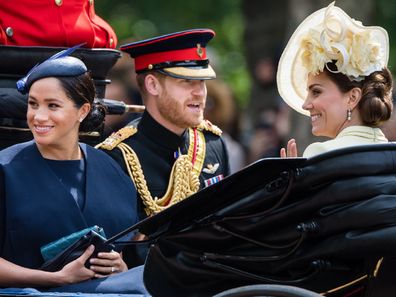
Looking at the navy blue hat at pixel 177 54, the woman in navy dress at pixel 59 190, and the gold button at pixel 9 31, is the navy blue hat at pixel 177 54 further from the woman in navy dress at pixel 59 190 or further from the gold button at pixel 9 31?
the woman in navy dress at pixel 59 190

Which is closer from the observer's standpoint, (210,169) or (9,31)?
(9,31)

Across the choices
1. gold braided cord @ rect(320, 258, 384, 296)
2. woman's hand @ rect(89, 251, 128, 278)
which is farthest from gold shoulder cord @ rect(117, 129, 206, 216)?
gold braided cord @ rect(320, 258, 384, 296)

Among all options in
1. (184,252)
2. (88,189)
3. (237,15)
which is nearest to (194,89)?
(88,189)

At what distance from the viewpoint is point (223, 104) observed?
11.9m

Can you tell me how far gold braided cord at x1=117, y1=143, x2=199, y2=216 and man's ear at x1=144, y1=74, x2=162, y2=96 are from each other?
34 centimetres

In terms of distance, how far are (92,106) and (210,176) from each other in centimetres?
108

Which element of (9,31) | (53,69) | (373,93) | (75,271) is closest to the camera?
(75,271)

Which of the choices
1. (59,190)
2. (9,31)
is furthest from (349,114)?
(9,31)

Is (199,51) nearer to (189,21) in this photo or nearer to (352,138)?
(352,138)

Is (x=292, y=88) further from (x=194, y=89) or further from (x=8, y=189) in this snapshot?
(x=8, y=189)

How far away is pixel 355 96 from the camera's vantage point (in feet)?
19.1

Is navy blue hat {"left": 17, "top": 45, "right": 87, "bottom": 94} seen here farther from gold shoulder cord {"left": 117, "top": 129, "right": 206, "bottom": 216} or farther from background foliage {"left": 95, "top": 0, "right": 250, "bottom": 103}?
background foliage {"left": 95, "top": 0, "right": 250, "bottom": 103}

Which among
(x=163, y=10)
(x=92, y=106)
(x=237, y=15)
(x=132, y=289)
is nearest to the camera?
(x=132, y=289)

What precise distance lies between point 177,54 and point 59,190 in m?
1.44
